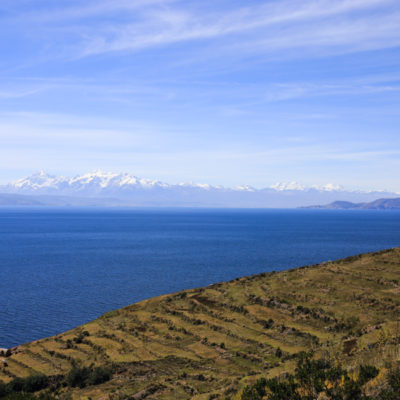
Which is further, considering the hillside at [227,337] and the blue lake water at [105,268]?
the blue lake water at [105,268]

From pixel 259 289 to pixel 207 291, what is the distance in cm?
674

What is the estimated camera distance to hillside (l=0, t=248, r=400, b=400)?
1102 inches

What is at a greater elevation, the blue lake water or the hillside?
the hillside

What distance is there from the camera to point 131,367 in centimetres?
3275

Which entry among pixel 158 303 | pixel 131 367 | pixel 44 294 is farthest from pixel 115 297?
pixel 131 367

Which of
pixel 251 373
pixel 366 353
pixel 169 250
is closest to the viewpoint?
pixel 366 353

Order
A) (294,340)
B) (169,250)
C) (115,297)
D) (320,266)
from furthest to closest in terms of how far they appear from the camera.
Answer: (169,250)
(115,297)
(320,266)
(294,340)

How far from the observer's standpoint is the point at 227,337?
37.6 metres

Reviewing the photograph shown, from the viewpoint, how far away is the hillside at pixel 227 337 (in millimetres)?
27984

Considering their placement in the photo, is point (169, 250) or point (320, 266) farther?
point (169, 250)

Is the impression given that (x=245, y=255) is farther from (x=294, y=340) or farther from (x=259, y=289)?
(x=294, y=340)

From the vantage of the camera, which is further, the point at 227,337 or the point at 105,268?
the point at 105,268

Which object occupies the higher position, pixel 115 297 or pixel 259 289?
pixel 259 289

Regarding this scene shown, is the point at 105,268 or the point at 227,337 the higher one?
the point at 227,337
